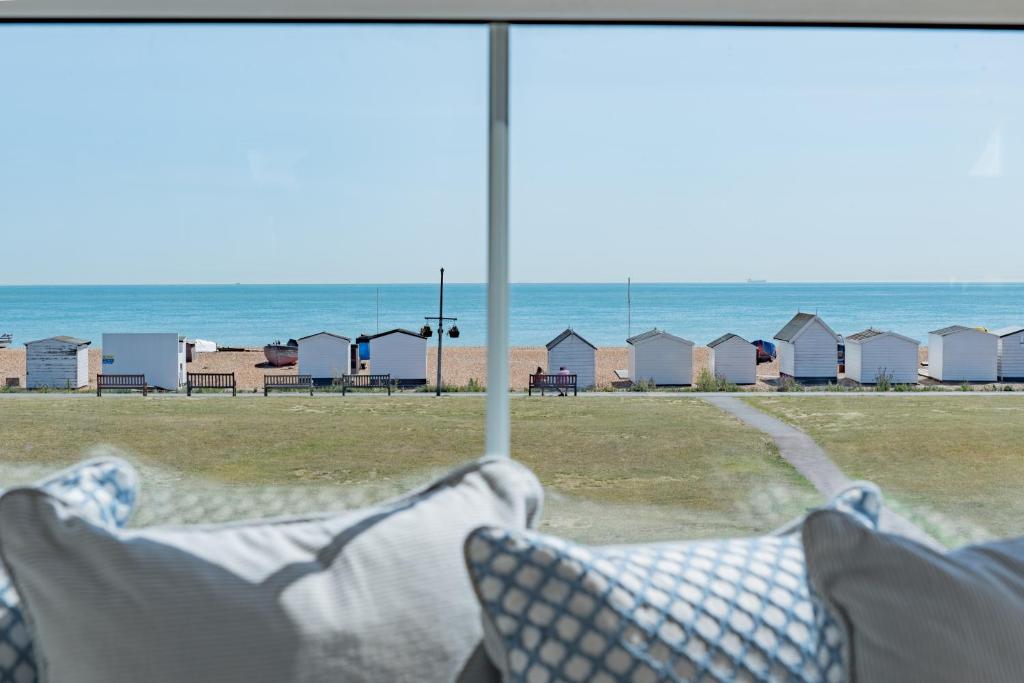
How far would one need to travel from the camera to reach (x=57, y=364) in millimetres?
2645

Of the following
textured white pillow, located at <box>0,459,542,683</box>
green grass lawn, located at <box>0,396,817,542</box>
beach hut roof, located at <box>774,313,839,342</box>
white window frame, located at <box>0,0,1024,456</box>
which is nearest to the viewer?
textured white pillow, located at <box>0,459,542,683</box>

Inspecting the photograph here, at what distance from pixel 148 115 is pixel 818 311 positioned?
6.39 ft

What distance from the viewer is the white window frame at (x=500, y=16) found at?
2.37 metres

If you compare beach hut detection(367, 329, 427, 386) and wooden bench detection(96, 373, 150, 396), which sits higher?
beach hut detection(367, 329, 427, 386)

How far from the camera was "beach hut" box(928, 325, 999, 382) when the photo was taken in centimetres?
274

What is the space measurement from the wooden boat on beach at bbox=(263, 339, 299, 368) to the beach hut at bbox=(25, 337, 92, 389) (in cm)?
49

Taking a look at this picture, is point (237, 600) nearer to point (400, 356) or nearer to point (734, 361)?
point (400, 356)

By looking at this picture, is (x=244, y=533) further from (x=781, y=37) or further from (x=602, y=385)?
(x=781, y=37)

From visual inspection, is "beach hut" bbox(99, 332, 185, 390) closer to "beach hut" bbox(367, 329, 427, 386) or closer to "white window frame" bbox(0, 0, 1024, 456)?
"beach hut" bbox(367, 329, 427, 386)

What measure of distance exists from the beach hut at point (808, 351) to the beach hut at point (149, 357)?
172 cm

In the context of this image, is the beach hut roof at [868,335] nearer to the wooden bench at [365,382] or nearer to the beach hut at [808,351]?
the beach hut at [808,351]

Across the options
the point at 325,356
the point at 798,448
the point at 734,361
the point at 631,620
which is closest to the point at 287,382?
the point at 325,356

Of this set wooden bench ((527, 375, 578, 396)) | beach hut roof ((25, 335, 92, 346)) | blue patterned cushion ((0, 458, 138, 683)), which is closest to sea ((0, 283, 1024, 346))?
beach hut roof ((25, 335, 92, 346))

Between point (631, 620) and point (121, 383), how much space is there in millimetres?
1998
